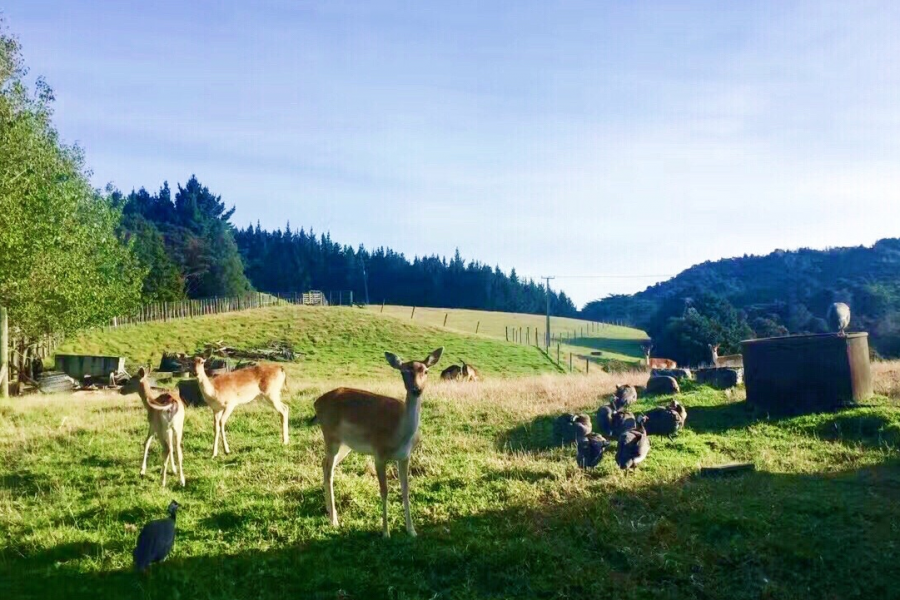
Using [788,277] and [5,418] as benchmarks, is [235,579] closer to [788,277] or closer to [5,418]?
[5,418]

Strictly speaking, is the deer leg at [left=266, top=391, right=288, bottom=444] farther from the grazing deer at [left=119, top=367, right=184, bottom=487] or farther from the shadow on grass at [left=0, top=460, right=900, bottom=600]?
the shadow on grass at [left=0, top=460, right=900, bottom=600]

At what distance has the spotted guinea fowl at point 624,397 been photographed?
17550 mm

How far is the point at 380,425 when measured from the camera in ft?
32.7

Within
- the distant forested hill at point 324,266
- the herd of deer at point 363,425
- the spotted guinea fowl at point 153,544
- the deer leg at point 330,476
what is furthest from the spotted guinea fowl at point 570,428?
the distant forested hill at point 324,266

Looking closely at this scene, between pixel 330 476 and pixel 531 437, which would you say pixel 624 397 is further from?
pixel 330 476

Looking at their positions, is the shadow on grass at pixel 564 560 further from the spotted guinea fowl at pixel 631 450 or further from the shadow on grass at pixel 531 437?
the shadow on grass at pixel 531 437

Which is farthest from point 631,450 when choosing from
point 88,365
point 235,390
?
point 88,365

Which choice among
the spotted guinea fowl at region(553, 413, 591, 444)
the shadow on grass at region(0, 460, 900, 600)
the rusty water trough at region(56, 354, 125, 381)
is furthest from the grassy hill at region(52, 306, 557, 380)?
the shadow on grass at region(0, 460, 900, 600)

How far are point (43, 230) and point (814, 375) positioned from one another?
29.1m

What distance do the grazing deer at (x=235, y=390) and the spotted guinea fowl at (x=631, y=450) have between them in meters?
7.05

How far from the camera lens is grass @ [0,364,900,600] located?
27.4 feet

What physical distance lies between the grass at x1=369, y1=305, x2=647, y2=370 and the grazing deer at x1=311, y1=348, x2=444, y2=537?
5991cm

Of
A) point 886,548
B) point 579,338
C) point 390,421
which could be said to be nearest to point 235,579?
point 390,421

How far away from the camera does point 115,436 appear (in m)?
15.6
